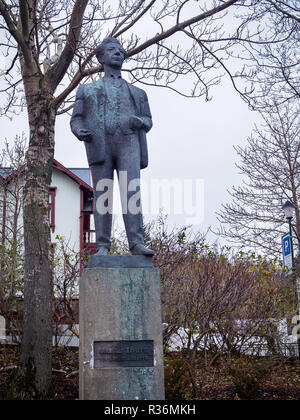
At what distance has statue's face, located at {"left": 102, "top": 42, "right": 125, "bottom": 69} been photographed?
18.7 ft

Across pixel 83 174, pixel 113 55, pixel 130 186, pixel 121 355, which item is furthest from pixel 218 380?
pixel 83 174

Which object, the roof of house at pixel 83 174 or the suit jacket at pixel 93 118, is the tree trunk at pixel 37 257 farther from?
the roof of house at pixel 83 174

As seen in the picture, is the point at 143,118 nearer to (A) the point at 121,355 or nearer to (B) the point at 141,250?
(B) the point at 141,250

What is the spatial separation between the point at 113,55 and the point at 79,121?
2.97ft

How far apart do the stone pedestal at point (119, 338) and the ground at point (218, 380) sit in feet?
6.47

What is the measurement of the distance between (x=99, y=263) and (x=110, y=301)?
0.43 meters

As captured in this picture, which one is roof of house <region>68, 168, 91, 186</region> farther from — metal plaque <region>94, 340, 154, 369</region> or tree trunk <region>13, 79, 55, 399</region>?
metal plaque <region>94, 340, 154, 369</region>

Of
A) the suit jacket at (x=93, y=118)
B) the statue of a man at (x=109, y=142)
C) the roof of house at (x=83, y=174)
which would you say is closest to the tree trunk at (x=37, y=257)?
the statue of a man at (x=109, y=142)

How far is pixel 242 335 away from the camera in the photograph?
30.6 feet

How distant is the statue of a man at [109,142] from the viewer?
5453 millimetres

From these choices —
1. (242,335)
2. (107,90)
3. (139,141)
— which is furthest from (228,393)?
(107,90)

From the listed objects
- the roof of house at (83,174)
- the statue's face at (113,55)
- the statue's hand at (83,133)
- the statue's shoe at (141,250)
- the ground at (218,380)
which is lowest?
the ground at (218,380)
